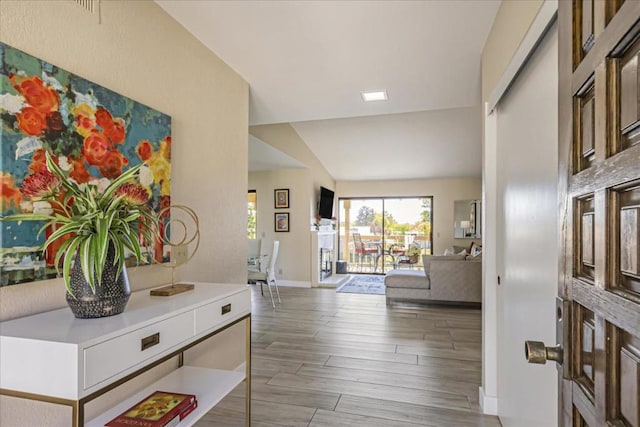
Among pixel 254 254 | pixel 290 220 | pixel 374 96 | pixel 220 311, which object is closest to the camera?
pixel 220 311

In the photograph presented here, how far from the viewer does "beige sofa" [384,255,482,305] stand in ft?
17.0

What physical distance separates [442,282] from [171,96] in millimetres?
4589

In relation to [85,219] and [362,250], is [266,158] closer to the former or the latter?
[362,250]

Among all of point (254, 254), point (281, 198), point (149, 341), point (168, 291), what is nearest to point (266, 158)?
point (281, 198)

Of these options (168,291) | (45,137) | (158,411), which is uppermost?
(45,137)

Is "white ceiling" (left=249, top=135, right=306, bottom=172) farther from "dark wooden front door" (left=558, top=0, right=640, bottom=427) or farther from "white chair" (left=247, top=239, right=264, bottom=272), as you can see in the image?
"dark wooden front door" (left=558, top=0, right=640, bottom=427)

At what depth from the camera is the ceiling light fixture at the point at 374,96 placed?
3.17 meters

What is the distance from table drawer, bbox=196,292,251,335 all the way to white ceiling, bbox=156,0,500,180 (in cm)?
173

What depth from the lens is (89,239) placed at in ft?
3.98

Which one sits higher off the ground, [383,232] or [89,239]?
[89,239]

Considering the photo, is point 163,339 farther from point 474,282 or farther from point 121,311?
point 474,282

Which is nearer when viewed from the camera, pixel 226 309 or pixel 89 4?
pixel 89 4

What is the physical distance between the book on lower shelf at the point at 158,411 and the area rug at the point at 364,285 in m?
5.08

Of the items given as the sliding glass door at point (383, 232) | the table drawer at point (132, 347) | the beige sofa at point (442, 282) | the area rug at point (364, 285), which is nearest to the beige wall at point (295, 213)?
the area rug at point (364, 285)
